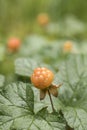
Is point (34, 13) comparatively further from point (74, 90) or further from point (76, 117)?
point (76, 117)

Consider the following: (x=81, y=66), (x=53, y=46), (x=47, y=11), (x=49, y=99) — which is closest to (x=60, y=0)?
(x=47, y=11)

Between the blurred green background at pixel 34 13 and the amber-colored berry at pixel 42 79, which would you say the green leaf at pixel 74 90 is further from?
the blurred green background at pixel 34 13

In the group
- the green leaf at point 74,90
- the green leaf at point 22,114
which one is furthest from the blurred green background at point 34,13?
the green leaf at point 22,114

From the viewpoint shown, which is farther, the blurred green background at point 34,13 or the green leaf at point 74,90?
the blurred green background at point 34,13

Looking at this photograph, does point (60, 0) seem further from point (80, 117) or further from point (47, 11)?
point (80, 117)

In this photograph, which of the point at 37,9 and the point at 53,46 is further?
the point at 37,9

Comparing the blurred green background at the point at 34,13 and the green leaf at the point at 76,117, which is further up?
A: the green leaf at the point at 76,117

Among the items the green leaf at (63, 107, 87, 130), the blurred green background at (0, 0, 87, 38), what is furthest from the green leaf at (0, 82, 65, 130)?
the blurred green background at (0, 0, 87, 38)
